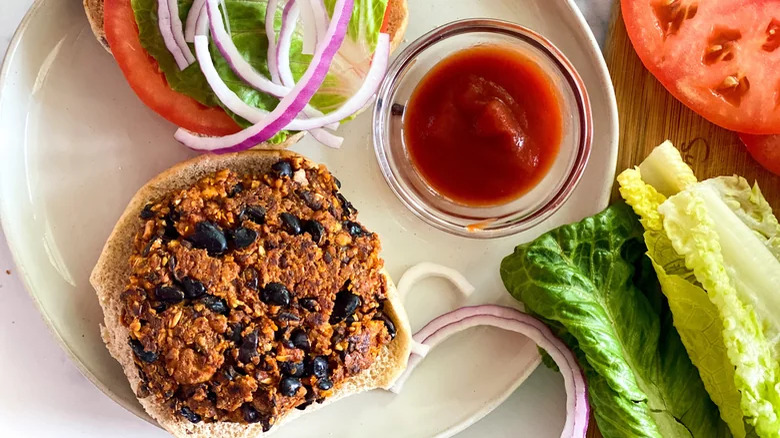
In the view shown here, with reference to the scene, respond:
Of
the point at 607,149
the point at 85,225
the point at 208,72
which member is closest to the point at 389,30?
the point at 208,72

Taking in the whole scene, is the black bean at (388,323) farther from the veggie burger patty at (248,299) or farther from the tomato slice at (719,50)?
the tomato slice at (719,50)

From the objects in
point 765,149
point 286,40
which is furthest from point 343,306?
point 765,149

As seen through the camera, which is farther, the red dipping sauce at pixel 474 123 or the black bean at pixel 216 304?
the red dipping sauce at pixel 474 123

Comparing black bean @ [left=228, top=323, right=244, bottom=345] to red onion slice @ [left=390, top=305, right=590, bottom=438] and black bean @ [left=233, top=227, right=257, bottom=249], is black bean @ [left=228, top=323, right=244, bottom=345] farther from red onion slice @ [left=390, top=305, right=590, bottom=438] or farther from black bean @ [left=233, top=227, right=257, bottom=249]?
red onion slice @ [left=390, top=305, right=590, bottom=438]

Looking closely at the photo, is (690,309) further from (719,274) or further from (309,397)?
(309,397)

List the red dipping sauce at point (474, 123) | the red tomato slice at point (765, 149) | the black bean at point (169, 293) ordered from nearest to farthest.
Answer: the black bean at point (169, 293) → the red dipping sauce at point (474, 123) → the red tomato slice at point (765, 149)

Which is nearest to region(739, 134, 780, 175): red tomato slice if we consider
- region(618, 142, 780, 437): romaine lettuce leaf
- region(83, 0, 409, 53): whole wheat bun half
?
region(618, 142, 780, 437): romaine lettuce leaf

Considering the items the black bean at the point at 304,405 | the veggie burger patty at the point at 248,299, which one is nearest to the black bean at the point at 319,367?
the veggie burger patty at the point at 248,299
